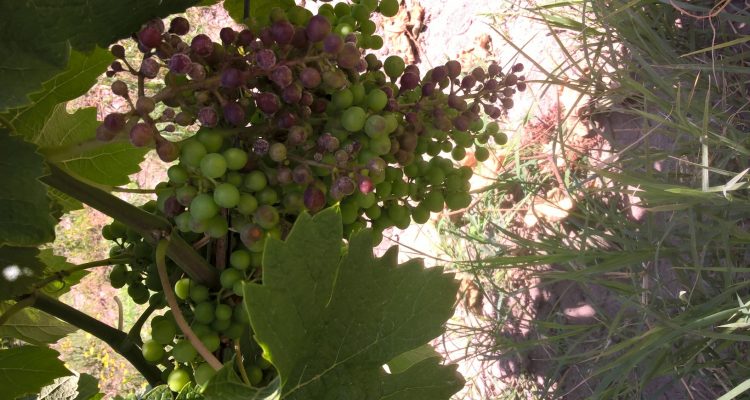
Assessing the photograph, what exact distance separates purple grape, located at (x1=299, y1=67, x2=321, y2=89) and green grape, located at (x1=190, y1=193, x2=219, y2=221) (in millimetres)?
122

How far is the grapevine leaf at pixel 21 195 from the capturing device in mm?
553

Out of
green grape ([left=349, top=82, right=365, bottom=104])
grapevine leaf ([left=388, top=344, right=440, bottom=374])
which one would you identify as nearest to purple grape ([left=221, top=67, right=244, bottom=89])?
green grape ([left=349, top=82, right=365, bottom=104])

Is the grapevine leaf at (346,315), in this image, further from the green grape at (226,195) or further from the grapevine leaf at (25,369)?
the grapevine leaf at (25,369)

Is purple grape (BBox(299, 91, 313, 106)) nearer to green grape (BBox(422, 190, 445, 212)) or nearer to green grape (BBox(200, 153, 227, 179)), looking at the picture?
green grape (BBox(200, 153, 227, 179))

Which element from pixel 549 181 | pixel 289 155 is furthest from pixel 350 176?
pixel 549 181

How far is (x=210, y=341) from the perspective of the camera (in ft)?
2.07

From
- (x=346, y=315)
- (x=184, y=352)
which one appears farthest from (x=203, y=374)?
(x=346, y=315)

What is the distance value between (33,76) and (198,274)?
0.22 metres

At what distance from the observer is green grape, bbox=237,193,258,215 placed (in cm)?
57

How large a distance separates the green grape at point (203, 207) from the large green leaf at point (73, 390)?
1.16ft

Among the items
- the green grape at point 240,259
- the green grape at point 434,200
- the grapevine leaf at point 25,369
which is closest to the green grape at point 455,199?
the green grape at point 434,200

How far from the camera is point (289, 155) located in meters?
0.58

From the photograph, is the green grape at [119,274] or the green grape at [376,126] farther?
the green grape at [119,274]

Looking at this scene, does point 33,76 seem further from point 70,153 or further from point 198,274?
point 198,274
